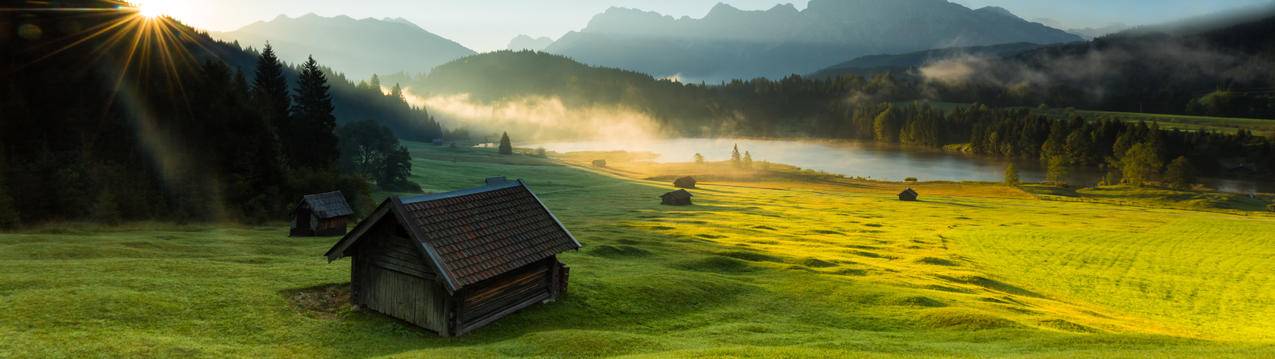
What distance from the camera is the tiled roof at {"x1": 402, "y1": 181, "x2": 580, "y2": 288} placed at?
74.1 ft

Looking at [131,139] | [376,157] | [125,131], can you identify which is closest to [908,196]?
[376,157]

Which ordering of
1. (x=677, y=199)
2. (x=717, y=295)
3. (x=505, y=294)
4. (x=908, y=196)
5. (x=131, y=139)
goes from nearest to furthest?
(x=505, y=294) < (x=717, y=295) < (x=131, y=139) < (x=677, y=199) < (x=908, y=196)

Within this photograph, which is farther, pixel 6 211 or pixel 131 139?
pixel 131 139

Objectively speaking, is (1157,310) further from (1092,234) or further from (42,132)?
(42,132)

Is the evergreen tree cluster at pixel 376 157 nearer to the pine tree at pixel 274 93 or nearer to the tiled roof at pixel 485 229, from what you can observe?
the pine tree at pixel 274 93

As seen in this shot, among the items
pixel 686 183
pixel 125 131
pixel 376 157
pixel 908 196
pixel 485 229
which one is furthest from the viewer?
pixel 686 183

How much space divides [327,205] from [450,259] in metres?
33.1

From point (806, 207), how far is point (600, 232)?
159 ft

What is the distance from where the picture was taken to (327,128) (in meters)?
73.6

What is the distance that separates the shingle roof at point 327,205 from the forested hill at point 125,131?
35.4 feet

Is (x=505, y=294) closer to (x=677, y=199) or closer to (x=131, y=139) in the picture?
(x=131, y=139)

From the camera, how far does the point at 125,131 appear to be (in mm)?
54625

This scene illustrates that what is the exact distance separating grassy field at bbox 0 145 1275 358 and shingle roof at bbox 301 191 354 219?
3.11m

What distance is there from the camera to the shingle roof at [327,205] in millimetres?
47875
